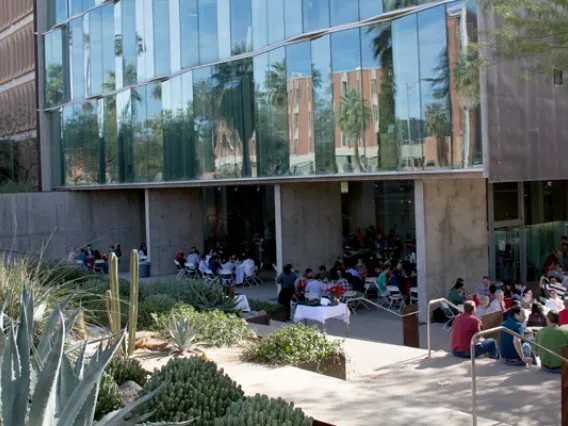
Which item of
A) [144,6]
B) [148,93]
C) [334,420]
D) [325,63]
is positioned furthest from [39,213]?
[334,420]

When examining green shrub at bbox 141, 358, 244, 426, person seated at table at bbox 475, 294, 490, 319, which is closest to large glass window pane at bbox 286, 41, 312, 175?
person seated at table at bbox 475, 294, 490, 319

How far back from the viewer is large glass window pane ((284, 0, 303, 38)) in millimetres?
19453

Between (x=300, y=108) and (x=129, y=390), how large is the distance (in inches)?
524

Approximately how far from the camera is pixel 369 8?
1730 cm

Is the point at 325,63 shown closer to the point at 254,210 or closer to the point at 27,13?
the point at 254,210

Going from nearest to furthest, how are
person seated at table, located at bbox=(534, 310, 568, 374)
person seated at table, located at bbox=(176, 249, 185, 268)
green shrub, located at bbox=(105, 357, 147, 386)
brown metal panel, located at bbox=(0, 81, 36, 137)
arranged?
green shrub, located at bbox=(105, 357, 147, 386) < person seated at table, located at bbox=(534, 310, 568, 374) < person seated at table, located at bbox=(176, 249, 185, 268) < brown metal panel, located at bbox=(0, 81, 36, 137)

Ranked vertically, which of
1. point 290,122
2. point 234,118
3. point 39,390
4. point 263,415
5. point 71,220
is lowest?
point 263,415

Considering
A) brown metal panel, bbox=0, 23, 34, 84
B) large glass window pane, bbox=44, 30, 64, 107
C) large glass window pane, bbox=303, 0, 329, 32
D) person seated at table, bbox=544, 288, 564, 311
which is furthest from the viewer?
brown metal panel, bbox=0, 23, 34, 84

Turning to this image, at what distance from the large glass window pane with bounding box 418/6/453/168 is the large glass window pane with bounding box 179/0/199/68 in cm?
1024

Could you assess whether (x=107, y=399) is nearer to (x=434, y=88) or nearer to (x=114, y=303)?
(x=114, y=303)

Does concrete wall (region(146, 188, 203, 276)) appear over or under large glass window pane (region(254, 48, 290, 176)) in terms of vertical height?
under

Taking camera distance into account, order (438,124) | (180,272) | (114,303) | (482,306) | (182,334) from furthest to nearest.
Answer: (180,272)
(438,124)
(482,306)
(182,334)
(114,303)

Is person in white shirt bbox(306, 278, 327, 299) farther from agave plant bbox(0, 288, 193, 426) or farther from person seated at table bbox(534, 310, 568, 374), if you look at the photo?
agave plant bbox(0, 288, 193, 426)

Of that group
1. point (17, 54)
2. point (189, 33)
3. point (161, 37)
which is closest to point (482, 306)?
point (189, 33)
